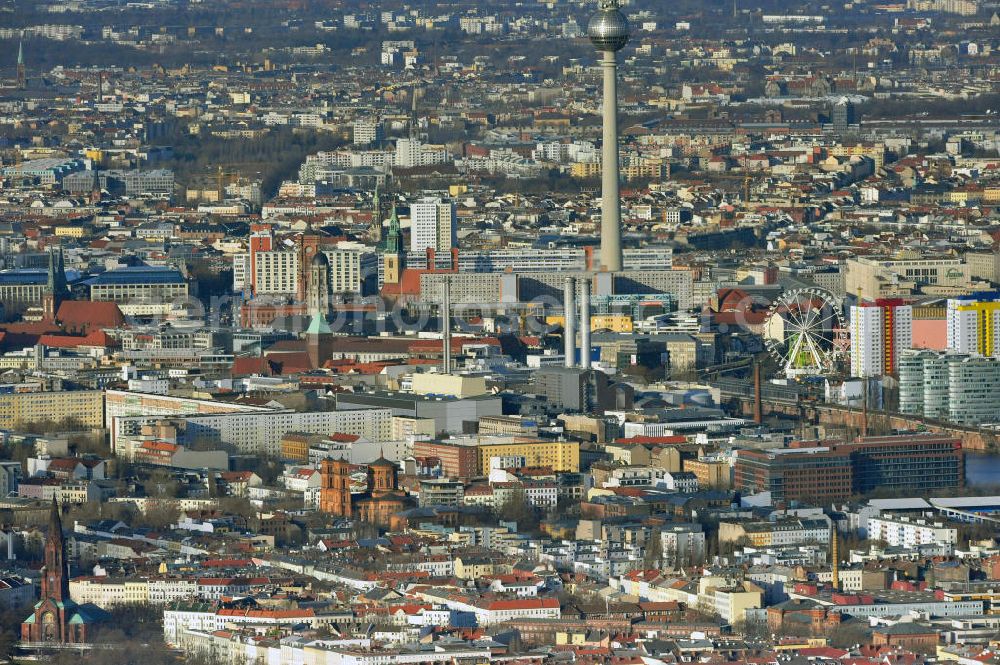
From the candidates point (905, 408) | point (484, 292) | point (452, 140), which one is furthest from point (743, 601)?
point (452, 140)

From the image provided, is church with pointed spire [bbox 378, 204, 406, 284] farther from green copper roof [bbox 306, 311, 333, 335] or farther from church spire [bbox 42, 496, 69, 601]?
church spire [bbox 42, 496, 69, 601]

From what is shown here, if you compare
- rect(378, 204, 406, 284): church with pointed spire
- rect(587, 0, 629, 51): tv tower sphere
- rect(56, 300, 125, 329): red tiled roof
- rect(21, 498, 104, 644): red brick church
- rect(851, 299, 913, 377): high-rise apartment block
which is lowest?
rect(21, 498, 104, 644): red brick church

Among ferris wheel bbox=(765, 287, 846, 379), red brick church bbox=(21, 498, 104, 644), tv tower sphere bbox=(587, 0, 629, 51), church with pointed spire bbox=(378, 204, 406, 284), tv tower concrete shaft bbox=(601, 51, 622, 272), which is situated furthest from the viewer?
tv tower sphere bbox=(587, 0, 629, 51)

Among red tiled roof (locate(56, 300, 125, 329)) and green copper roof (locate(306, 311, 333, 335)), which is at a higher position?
red tiled roof (locate(56, 300, 125, 329))

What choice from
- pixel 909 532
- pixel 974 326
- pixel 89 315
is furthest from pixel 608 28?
pixel 909 532

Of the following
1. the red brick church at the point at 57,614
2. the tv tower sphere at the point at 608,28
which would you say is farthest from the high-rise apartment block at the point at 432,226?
the red brick church at the point at 57,614

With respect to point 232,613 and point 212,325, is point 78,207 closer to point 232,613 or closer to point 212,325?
point 212,325

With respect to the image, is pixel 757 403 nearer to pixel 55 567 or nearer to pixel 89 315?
pixel 89 315

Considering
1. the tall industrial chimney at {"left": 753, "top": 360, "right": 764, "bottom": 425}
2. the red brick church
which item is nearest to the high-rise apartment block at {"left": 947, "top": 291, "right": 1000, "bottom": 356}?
the tall industrial chimney at {"left": 753, "top": 360, "right": 764, "bottom": 425}
